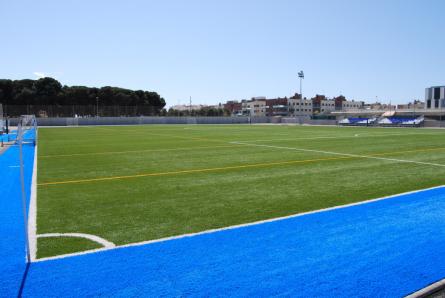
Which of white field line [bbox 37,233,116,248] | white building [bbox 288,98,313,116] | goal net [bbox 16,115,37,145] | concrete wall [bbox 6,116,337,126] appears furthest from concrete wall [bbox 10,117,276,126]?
white building [bbox 288,98,313,116]

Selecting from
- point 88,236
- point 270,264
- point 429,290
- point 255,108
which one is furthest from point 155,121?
point 255,108

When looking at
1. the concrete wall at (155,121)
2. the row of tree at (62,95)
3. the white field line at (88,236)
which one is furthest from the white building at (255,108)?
the white field line at (88,236)

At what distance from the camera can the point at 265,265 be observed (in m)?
4.54

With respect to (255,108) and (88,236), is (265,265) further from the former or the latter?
(255,108)

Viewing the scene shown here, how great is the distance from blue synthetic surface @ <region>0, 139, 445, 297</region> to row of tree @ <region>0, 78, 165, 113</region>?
262ft

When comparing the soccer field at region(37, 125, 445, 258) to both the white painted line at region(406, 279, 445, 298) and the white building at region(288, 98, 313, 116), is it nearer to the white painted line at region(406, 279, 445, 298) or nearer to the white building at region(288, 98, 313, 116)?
the white painted line at region(406, 279, 445, 298)

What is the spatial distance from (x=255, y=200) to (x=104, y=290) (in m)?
4.52

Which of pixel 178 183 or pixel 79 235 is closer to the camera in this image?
pixel 79 235

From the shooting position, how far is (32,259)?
4703mm

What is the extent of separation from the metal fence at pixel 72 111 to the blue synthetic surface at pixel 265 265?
67.0 metres

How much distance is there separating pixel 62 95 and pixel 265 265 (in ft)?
321

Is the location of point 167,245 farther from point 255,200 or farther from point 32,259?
point 255,200

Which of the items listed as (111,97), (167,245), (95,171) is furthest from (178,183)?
(111,97)

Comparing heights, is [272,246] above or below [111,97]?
below
